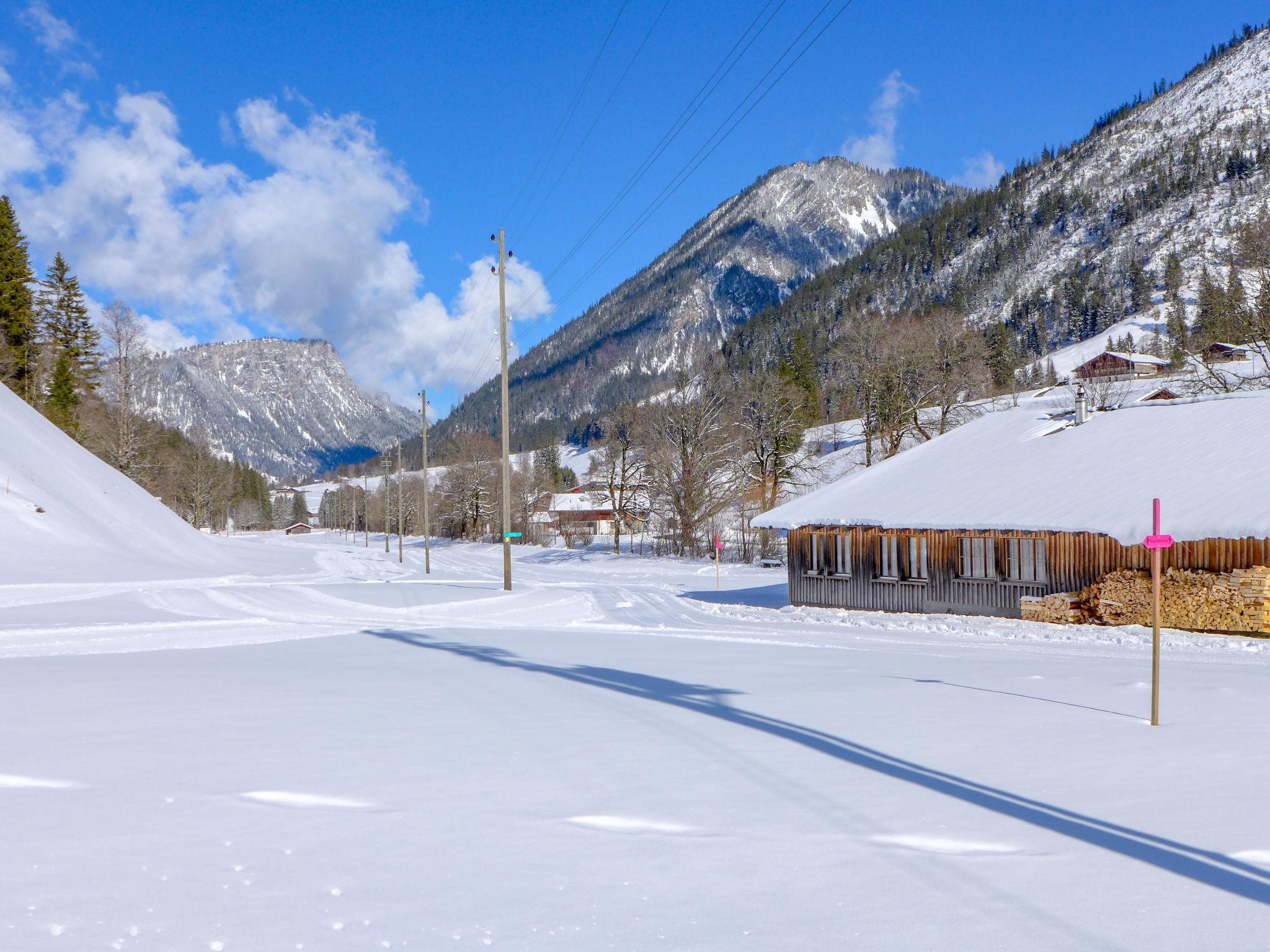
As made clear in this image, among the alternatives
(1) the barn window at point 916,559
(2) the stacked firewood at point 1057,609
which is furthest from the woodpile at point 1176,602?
(1) the barn window at point 916,559

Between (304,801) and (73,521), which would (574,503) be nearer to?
(73,521)

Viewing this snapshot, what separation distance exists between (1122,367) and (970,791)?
109 meters

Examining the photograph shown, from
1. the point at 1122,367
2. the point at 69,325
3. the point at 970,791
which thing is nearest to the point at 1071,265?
the point at 1122,367

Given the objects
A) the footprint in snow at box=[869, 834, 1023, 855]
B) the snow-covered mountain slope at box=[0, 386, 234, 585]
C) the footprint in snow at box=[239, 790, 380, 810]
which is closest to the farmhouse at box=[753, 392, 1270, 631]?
the footprint in snow at box=[869, 834, 1023, 855]

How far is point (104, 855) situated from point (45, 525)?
3484 cm

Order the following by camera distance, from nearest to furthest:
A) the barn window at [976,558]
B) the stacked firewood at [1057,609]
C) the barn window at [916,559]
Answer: the stacked firewood at [1057,609] < the barn window at [976,558] < the barn window at [916,559]

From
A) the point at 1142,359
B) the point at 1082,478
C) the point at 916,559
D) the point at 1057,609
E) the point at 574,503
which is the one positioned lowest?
the point at 1057,609

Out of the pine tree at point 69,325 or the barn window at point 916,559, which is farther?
the pine tree at point 69,325

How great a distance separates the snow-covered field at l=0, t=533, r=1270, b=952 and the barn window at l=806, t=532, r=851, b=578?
1219 cm

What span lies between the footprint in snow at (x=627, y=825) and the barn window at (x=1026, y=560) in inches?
689

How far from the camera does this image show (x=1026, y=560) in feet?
66.8

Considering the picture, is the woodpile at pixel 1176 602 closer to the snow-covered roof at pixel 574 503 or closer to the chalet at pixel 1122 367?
the snow-covered roof at pixel 574 503

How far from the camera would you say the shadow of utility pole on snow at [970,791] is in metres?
4.52

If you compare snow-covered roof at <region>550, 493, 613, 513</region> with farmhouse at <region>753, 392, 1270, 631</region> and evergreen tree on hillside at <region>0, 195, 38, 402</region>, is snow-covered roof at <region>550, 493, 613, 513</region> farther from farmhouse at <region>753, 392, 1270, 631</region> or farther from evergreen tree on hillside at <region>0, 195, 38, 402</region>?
farmhouse at <region>753, 392, 1270, 631</region>
